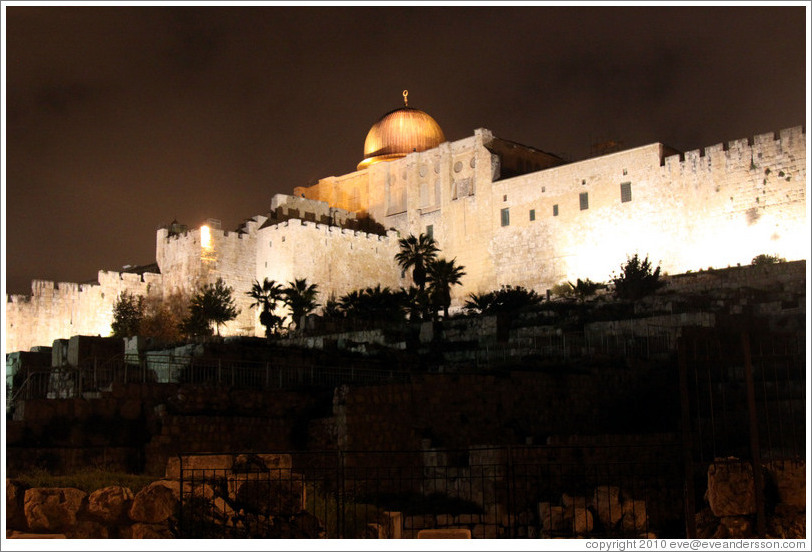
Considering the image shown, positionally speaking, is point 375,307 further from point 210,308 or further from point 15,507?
point 15,507

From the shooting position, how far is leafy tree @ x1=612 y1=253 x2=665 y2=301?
3369 cm

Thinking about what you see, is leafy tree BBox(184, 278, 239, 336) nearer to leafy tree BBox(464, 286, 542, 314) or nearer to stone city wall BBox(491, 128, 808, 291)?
leafy tree BBox(464, 286, 542, 314)

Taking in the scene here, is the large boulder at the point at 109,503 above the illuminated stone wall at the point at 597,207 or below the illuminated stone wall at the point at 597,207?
below

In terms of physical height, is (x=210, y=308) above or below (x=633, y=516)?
above

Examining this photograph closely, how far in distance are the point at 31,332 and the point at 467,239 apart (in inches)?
767

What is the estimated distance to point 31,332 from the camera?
40.9 metres

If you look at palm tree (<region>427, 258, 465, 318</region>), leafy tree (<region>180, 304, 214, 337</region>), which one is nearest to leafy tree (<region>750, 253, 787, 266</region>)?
palm tree (<region>427, 258, 465, 318</region>)

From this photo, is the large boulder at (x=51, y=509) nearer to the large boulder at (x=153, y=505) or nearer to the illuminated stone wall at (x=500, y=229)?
the large boulder at (x=153, y=505)

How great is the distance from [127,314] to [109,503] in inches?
1359

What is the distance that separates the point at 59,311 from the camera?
137 feet

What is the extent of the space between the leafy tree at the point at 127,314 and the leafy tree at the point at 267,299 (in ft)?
15.7

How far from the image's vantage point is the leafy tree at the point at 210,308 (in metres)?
41.2

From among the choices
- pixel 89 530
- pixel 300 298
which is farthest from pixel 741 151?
pixel 89 530

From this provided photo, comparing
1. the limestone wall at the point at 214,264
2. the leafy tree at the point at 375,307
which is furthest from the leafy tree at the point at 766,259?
the limestone wall at the point at 214,264
